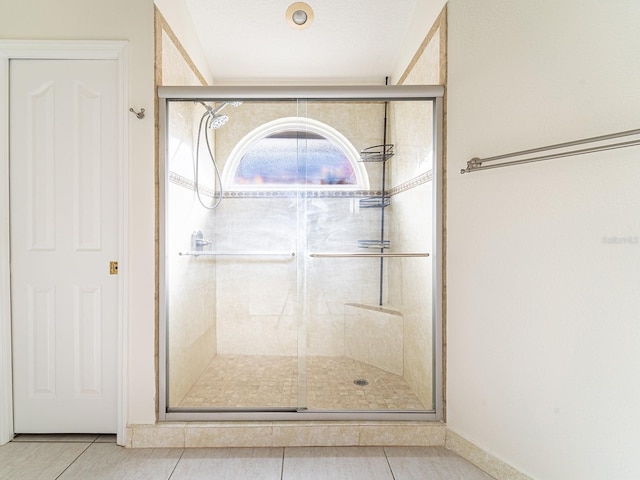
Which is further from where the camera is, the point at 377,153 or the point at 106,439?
the point at 377,153

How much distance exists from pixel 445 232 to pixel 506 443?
41.1 inches

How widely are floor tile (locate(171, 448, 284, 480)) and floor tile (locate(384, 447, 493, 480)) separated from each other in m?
0.58

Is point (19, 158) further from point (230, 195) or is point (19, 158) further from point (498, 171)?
point (498, 171)

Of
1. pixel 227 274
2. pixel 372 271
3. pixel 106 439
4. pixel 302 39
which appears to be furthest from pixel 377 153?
pixel 106 439

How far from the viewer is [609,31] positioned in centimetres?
122

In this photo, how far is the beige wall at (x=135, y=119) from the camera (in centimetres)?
182

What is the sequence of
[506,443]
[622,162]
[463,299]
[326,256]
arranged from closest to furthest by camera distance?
[622,162] → [506,443] → [463,299] → [326,256]

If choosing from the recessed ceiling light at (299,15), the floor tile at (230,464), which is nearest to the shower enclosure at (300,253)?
the floor tile at (230,464)

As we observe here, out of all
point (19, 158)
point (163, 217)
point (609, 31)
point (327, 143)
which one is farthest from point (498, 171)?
point (19, 158)

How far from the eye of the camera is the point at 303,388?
6.64 ft

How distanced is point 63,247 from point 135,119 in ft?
2.64

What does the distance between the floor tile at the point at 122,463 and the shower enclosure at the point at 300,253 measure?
0.20 m

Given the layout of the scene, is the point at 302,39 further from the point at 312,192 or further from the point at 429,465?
the point at 429,465

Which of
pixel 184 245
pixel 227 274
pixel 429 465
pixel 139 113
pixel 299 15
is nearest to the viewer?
pixel 429 465
